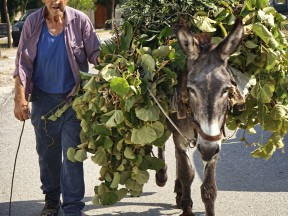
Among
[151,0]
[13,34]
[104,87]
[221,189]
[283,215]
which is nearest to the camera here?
[104,87]

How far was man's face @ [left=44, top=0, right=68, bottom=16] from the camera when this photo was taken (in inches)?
200

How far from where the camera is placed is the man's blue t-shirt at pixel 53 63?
5.16 metres

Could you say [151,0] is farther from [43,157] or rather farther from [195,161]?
[195,161]

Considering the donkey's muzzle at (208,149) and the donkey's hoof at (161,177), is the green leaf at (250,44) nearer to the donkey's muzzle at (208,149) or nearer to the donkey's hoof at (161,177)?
the donkey's muzzle at (208,149)

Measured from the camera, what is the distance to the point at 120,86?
171 inches

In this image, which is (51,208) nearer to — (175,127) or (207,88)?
(175,127)

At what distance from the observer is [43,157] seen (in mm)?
5508

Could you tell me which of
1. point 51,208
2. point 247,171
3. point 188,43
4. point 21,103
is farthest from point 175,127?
point 247,171

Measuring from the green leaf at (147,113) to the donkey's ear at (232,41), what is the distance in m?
0.67

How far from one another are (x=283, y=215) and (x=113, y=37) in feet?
7.45

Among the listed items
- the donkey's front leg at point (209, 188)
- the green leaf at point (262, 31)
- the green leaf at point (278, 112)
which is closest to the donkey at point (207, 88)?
the green leaf at point (262, 31)

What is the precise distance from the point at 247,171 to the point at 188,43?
3155mm

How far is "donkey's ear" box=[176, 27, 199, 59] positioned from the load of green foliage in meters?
0.25

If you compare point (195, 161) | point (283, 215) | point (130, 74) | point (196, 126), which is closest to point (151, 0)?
point (130, 74)
